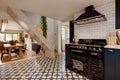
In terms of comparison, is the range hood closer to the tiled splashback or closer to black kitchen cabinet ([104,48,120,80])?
the tiled splashback

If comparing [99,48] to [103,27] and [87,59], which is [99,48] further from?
[103,27]

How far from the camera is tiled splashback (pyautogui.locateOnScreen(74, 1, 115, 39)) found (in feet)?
9.31

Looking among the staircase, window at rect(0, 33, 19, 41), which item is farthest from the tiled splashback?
window at rect(0, 33, 19, 41)

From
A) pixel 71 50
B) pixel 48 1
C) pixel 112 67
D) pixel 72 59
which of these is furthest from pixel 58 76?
pixel 48 1

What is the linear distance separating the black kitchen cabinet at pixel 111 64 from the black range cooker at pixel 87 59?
0.10 metres

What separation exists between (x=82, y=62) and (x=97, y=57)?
1.93ft

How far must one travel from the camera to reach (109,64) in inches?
89.5

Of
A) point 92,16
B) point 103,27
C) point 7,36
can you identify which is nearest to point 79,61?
point 103,27

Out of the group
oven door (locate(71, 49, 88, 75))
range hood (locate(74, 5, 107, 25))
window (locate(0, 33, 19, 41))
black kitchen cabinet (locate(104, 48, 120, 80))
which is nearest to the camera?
black kitchen cabinet (locate(104, 48, 120, 80))

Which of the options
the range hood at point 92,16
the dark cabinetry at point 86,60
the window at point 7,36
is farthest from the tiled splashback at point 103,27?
the window at point 7,36

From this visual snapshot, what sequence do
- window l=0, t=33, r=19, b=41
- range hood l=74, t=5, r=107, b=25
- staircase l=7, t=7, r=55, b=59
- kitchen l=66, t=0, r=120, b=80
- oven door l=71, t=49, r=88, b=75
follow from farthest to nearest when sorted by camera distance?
1. window l=0, t=33, r=19, b=41
2. staircase l=7, t=7, r=55, b=59
3. oven door l=71, t=49, r=88, b=75
4. range hood l=74, t=5, r=107, b=25
5. kitchen l=66, t=0, r=120, b=80

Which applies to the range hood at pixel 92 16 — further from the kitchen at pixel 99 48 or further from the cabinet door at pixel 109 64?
the cabinet door at pixel 109 64

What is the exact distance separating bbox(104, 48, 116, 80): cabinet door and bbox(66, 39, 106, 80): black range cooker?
0.10 meters

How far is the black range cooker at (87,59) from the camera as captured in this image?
8.15ft
